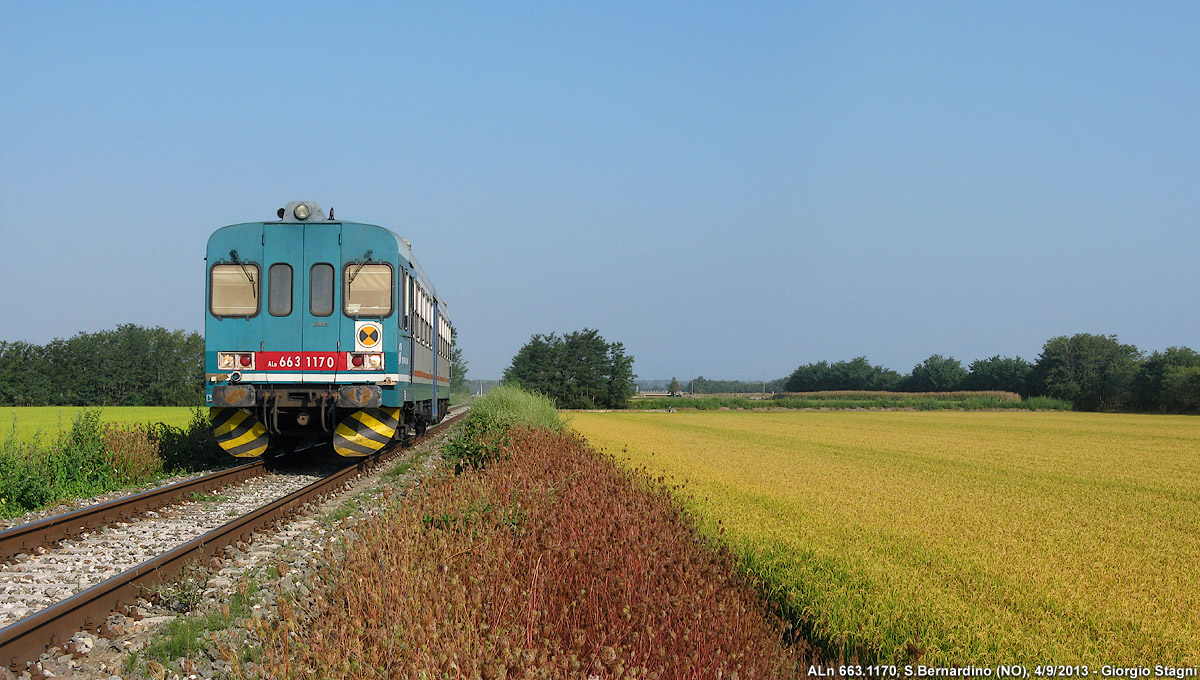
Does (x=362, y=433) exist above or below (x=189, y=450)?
above

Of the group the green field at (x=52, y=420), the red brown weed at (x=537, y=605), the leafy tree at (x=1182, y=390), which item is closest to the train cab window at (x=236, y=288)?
the green field at (x=52, y=420)

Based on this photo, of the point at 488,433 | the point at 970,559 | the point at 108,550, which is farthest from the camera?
the point at 488,433

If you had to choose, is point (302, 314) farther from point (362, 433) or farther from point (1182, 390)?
point (1182, 390)

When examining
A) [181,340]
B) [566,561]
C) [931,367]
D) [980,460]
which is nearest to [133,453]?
[566,561]

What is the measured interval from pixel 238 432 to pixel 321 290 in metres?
2.91

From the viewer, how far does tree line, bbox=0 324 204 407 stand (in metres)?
69.7

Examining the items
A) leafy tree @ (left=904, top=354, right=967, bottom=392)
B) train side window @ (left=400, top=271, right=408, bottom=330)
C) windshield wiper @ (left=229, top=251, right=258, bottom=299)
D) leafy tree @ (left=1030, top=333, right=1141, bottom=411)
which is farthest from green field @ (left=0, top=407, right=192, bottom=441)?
leafy tree @ (left=904, top=354, right=967, bottom=392)

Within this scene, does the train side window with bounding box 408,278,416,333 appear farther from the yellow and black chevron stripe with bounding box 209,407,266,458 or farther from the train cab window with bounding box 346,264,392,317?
the yellow and black chevron stripe with bounding box 209,407,266,458

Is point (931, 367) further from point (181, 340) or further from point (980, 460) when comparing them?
point (980, 460)

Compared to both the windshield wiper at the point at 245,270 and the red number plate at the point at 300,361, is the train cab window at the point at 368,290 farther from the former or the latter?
the windshield wiper at the point at 245,270

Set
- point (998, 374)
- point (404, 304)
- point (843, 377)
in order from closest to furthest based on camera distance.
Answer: point (404, 304) < point (998, 374) < point (843, 377)

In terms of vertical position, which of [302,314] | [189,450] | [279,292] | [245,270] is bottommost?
[189,450]

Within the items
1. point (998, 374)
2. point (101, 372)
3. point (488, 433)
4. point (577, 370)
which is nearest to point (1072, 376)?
point (998, 374)

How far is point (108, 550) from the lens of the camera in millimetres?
7098
